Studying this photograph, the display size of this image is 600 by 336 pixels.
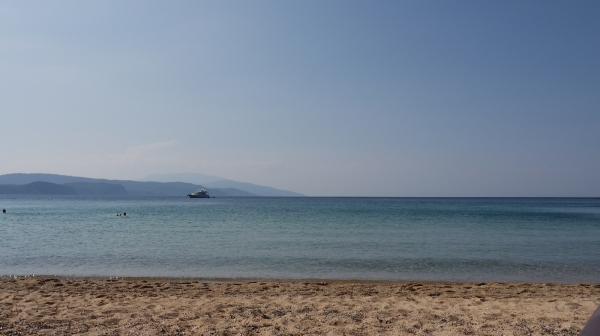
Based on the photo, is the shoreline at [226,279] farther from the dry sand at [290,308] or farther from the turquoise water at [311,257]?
the dry sand at [290,308]

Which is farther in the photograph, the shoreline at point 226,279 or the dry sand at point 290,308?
the shoreline at point 226,279

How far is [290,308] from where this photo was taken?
836cm

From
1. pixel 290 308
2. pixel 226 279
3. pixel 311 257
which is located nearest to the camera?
pixel 290 308

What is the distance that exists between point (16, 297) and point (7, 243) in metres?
15.3

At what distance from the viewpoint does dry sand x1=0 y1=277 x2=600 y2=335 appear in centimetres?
692

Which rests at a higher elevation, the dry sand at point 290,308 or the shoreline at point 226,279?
the dry sand at point 290,308

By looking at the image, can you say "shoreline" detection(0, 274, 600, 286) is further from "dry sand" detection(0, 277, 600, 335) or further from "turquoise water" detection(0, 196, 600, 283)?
"dry sand" detection(0, 277, 600, 335)

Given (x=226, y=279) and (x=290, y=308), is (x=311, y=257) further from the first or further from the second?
(x=290, y=308)

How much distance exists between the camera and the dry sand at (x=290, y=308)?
6.92m

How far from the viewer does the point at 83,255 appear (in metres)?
17.4

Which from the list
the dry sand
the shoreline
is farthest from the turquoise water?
the dry sand

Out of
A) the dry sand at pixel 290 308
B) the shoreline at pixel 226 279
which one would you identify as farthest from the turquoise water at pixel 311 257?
the dry sand at pixel 290 308

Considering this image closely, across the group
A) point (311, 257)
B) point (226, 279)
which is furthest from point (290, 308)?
point (311, 257)

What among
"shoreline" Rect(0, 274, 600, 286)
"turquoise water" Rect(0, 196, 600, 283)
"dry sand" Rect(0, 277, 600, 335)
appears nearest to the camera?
"dry sand" Rect(0, 277, 600, 335)
